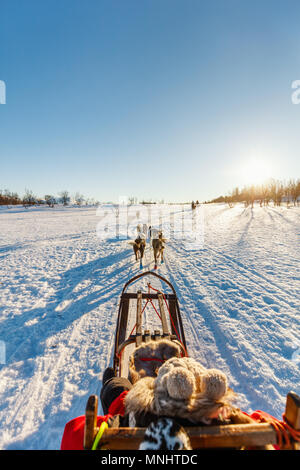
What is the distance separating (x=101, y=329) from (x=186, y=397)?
3.14 metres

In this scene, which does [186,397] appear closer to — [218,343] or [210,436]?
[210,436]

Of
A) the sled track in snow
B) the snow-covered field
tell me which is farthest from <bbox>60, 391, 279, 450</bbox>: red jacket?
the sled track in snow

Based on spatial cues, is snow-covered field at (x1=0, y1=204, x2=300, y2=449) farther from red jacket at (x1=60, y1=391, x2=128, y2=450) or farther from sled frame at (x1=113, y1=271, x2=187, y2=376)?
red jacket at (x1=60, y1=391, x2=128, y2=450)

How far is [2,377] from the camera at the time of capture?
2.60 m

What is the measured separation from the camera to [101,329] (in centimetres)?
362

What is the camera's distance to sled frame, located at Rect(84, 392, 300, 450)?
0.84 metres

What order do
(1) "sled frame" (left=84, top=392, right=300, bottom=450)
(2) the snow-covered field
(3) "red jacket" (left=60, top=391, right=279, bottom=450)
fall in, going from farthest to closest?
(2) the snow-covered field → (3) "red jacket" (left=60, top=391, right=279, bottom=450) → (1) "sled frame" (left=84, top=392, right=300, bottom=450)

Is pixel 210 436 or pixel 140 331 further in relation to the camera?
pixel 140 331

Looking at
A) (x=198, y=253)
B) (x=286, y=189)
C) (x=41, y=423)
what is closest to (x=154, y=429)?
(x=41, y=423)

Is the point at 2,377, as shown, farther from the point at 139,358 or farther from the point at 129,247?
the point at 129,247

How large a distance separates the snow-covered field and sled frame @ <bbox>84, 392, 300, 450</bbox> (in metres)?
1.77

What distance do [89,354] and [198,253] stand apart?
23.4 feet

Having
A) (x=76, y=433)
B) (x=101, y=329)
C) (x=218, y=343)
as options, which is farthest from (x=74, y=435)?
(x=218, y=343)

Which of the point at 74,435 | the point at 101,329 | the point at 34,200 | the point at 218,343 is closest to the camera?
the point at 74,435
